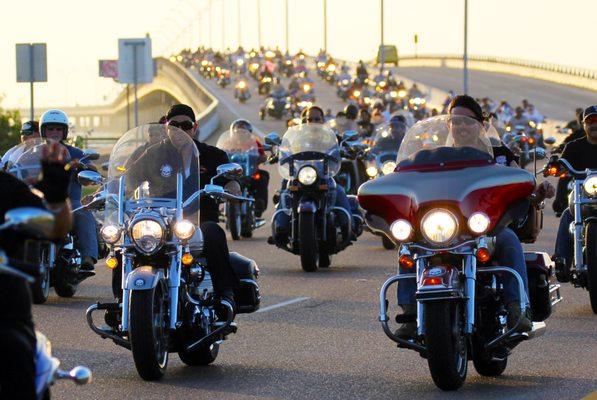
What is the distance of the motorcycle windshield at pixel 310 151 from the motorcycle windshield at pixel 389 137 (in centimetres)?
277

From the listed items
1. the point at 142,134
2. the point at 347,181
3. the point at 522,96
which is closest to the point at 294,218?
the point at 347,181

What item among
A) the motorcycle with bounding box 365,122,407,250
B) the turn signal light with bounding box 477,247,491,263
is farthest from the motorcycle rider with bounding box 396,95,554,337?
the motorcycle with bounding box 365,122,407,250

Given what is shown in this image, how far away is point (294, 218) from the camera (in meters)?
19.3

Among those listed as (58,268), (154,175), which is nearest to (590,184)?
(154,175)

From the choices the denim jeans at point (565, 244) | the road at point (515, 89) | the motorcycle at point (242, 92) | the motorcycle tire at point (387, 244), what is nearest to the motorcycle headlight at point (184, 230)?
the denim jeans at point (565, 244)

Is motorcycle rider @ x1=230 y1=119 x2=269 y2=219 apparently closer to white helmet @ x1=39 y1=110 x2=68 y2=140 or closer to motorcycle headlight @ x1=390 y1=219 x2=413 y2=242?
white helmet @ x1=39 y1=110 x2=68 y2=140

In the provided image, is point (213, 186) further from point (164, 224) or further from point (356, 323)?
point (356, 323)

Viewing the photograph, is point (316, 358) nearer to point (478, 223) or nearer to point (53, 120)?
point (478, 223)

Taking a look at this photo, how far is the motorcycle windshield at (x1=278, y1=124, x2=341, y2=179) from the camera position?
770 inches

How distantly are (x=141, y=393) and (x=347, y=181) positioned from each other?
13936 millimetres

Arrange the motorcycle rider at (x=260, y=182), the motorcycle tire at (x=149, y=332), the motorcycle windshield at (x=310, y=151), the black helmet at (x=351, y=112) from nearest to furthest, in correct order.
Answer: the motorcycle tire at (x=149, y=332) < the motorcycle windshield at (x=310, y=151) < the motorcycle rider at (x=260, y=182) < the black helmet at (x=351, y=112)

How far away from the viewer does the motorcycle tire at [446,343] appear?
31.5ft

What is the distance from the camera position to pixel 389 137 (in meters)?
22.9

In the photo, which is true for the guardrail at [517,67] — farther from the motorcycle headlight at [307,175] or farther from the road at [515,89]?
the motorcycle headlight at [307,175]
